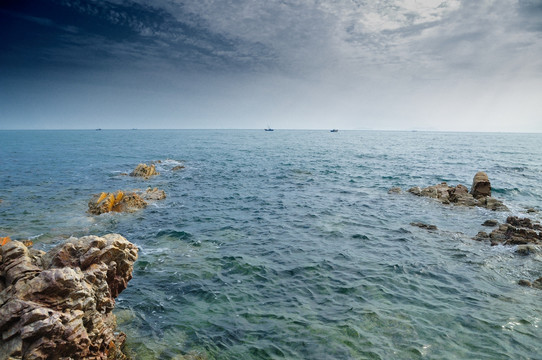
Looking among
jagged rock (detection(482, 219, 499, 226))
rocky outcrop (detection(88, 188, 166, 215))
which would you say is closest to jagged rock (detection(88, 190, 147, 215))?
rocky outcrop (detection(88, 188, 166, 215))

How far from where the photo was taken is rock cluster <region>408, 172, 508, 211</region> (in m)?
30.5

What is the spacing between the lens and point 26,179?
1761 inches

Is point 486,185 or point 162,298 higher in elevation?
point 486,185

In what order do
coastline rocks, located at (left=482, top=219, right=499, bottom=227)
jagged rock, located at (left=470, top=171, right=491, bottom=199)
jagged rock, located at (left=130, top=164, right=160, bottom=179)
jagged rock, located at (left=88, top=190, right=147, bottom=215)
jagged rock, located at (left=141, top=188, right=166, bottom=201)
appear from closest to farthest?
coastline rocks, located at (left=482, top=219, right=499, bottom=227), jagged rock, located at (left=88, top=190, right=147, bottom=215), jagged rock, located at (left=141, top=188, right=166, bottom=201), jagged rock, located at (left=470, top=171, right=491, bottom=199), jagged rock, located at (left=130, top=164, right=160, bottom=179)

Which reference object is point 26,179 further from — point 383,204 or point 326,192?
point 383,204

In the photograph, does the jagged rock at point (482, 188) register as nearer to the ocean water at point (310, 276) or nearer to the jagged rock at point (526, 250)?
the ocean water at point (310, 276)

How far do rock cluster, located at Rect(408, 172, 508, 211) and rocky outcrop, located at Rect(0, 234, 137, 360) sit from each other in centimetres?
3232

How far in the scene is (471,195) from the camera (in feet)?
108

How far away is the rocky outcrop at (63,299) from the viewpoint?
7.73 metres

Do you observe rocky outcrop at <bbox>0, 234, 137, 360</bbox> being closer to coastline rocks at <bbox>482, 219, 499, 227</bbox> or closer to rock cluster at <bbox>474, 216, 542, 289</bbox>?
rock cluster at <bbox>474, 216, 542, 289</bbox>

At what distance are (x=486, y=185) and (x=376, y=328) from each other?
29644 mm

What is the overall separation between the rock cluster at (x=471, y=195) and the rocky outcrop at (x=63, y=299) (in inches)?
1272

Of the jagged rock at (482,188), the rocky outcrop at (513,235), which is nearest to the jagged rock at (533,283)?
the rocky outcrop at (513,235)

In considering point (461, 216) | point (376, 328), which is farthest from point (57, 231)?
point (461, 216)
